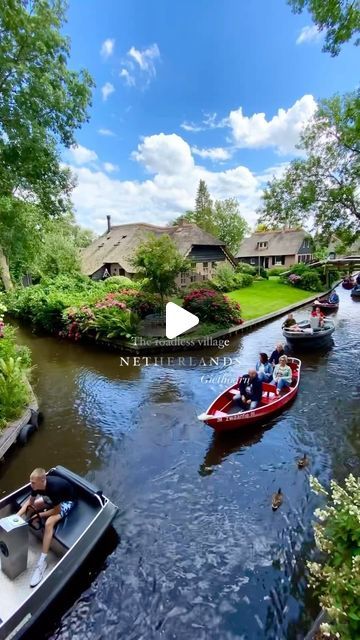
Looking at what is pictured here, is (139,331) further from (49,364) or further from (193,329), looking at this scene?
(49,364)

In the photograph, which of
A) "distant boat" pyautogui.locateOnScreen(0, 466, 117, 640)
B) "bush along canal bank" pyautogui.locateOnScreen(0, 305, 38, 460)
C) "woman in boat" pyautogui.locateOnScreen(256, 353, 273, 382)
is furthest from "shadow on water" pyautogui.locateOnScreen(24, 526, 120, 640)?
"woman in boat" pyautogui.locateOnScreen(256, 353, 273, 382)

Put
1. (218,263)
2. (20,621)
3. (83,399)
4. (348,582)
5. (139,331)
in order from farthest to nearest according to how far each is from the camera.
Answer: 1. (218,263)
2. (139,331)
3. (83,399)
4. (20,621)
5. (348,582)

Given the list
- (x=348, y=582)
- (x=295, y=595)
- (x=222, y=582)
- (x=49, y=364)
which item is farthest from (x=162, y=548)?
(x=49, y=364)

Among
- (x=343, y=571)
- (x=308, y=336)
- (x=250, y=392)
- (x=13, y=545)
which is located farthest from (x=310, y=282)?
(x=13, y=545)

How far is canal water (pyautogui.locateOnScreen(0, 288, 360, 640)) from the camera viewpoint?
512 cm

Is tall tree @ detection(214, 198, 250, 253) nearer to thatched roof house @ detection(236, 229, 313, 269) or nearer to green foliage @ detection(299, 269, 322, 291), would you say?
thatched roof house @ detection(236, 229, 313, 269)

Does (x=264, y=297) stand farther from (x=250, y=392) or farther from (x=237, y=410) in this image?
(x=237, y=410)

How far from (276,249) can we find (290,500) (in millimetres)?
52363

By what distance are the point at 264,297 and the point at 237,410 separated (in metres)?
Result: 23.1

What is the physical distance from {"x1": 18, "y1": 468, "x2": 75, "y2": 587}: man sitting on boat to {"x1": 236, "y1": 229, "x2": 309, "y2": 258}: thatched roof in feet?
171

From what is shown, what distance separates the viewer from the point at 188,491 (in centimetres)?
764

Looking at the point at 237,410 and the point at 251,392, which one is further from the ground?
the point at 251,392

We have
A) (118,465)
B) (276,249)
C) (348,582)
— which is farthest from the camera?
(276,249)

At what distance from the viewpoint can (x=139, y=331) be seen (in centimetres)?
1864
